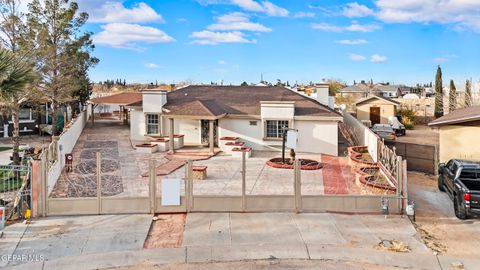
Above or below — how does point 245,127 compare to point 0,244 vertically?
above

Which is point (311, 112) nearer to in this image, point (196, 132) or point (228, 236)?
point (196, 132)

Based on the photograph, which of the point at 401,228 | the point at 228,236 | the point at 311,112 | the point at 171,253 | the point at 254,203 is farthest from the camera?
the point at 311,112

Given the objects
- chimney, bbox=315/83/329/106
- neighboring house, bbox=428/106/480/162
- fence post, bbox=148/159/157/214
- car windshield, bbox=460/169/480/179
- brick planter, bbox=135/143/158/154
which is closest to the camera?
fence post, bbox=148/159/157/214

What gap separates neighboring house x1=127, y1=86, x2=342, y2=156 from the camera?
2248cm

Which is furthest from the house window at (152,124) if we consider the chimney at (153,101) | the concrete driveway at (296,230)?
the concrete driveway at (296,230)

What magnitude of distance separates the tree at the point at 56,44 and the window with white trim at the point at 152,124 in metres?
5.99

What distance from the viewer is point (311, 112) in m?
23.2

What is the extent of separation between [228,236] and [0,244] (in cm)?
540

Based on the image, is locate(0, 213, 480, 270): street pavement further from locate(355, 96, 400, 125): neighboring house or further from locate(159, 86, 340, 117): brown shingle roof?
locate(355, 96, 400, 125): neighboring house

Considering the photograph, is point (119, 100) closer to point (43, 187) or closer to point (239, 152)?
point (239, 152)

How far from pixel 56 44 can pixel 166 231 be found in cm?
2191

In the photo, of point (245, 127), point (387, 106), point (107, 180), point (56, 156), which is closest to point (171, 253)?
point (107, 180)

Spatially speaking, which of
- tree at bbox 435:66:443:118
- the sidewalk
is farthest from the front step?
tree at bbox 435:66:443:118

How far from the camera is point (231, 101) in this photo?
26.7 meters
